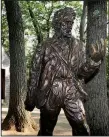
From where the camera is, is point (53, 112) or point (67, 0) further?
point (67, 0)

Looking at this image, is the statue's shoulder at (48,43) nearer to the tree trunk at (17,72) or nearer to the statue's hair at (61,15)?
the statue's hair at (61,15)

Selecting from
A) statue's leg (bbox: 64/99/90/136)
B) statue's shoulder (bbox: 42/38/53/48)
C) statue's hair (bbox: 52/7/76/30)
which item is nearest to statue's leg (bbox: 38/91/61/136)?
statue's leg (bbox: 64/99/90/136)

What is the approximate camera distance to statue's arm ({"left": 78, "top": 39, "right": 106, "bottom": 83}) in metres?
4.59

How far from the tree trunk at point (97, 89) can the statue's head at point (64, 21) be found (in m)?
4.32

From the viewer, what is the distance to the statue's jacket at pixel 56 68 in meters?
4.62

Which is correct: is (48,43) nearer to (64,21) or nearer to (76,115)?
(64,21)

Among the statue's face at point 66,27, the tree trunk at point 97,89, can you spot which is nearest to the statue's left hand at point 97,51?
the statue's face at point 66,27

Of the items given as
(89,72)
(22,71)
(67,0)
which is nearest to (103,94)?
(22,71)

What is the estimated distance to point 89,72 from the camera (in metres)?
4.69

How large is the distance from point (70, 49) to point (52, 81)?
46 cm

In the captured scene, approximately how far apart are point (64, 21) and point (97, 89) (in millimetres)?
4574

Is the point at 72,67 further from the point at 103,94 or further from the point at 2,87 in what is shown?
the point at 103,94

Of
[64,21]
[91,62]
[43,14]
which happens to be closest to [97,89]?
[91,62]

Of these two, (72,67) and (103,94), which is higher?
(72,67)
